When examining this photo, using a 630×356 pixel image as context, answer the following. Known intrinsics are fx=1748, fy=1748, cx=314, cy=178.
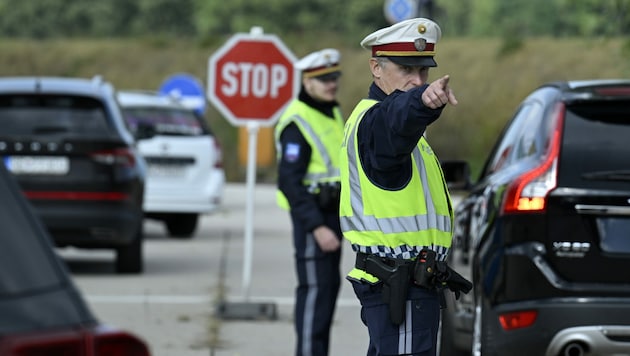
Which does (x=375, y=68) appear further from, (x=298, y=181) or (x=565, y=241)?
(x=298, y=181)

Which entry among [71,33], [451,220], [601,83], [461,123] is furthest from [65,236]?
[71,33]

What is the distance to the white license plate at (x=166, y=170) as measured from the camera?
64.0ft

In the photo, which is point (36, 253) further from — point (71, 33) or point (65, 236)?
point (71, 33)

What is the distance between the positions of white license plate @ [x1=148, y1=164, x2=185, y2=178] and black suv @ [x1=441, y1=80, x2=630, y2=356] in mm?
11613

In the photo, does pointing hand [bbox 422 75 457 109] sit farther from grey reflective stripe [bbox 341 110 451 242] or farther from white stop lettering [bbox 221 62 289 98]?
white stop lettering [bbox 221 62 289 98]

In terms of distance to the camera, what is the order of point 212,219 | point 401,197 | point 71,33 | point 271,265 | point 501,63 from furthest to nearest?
point 71,33 < point 501,63 < point 212,219 < point 271,265 < point 401,197

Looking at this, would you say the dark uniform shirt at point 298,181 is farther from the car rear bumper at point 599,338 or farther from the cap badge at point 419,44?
the cap badge at point 419,44

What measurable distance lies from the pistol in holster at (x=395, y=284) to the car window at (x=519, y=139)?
234 centimetres

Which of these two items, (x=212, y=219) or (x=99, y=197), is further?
(x=212, y=219)

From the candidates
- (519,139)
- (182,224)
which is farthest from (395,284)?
(182,224)

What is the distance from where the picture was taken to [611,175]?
301 inches

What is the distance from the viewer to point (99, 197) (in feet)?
46.7

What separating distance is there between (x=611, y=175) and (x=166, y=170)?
12.3 metres

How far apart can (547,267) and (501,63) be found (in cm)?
4612
